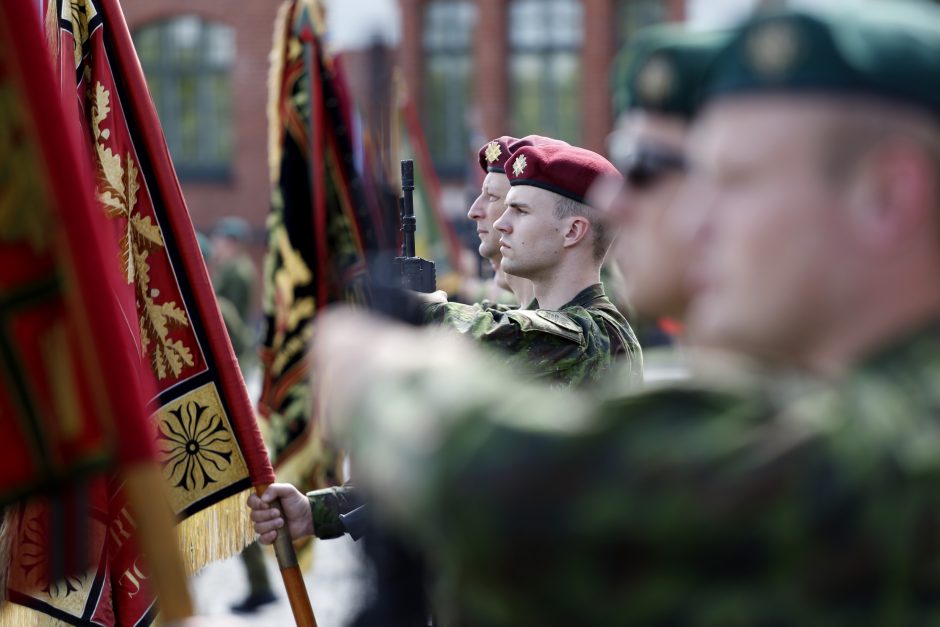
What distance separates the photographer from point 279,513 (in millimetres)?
2885

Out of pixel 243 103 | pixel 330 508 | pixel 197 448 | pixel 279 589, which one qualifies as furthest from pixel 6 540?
pixel 243 103

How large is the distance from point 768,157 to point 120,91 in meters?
2.16

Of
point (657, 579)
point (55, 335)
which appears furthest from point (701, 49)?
point (55, 335)

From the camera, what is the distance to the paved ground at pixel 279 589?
6082 millimetres

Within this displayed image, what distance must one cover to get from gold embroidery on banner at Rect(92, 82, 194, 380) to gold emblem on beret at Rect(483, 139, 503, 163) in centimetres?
134

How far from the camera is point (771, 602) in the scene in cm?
115

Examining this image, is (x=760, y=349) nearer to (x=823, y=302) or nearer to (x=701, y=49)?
(x=823, y=302)

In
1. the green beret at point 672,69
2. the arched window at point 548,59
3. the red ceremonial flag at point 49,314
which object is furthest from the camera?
the arched window at point 548,59

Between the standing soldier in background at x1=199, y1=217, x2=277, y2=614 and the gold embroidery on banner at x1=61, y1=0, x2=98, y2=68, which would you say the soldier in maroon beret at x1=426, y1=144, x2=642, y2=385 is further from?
the standing soldier in background at x1=199, y1=217, x2=277, y2=614

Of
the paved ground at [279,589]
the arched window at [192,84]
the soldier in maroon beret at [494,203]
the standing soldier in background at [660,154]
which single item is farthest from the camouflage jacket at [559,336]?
the arched window at [192,84]

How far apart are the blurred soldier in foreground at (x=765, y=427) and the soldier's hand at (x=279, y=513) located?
163cm

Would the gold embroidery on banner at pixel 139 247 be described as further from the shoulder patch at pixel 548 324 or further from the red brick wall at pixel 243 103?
the red brick wall at pixel 243 103

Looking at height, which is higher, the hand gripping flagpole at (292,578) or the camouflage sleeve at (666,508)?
the camouflage sleeve at (666,508)

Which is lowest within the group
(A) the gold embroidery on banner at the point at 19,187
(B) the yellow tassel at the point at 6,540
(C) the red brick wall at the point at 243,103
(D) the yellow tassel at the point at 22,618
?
(C) the red brick wall at the point at 243,103
